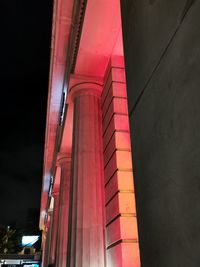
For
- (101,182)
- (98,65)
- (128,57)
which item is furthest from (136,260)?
(98,65)

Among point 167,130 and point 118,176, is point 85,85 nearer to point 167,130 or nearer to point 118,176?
point 118,176

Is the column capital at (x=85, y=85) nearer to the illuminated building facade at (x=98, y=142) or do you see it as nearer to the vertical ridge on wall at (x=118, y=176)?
the illuminated building facade at (x=98, y=142)

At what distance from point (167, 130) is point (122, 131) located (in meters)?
6.30

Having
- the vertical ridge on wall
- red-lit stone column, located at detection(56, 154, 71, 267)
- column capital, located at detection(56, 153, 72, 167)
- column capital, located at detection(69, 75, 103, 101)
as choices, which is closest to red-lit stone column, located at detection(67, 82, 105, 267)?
column capital, located at detection(69, 75, 103, 101)

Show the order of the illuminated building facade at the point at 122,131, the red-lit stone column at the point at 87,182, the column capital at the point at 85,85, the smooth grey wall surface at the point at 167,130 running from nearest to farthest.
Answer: the smooth grey wall surface at the point at 167,130 → the illuminated building facade at the point at 122,131 → the red-lit stone column at the point at 87,182 → the column capital at the point at 85,85

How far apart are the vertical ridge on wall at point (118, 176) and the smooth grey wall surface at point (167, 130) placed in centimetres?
463

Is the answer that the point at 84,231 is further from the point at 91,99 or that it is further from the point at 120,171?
the point at 91,99

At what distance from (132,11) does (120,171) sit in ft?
17.1

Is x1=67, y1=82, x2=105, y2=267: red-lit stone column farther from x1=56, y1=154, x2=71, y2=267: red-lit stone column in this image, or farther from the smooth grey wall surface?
x1=56, y1=154, x2=71, y2=267: red-lit stone column

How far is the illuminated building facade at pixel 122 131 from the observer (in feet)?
7.31

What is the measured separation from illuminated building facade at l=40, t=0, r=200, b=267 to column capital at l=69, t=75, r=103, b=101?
0.12 feet

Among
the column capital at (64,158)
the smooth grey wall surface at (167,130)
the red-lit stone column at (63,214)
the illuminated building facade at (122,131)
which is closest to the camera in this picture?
the smooth grey wall surface at (167,130)

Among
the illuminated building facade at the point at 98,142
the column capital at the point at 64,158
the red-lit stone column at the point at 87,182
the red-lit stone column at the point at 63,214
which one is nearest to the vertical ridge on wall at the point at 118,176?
the illuminated building facade at the point at 98,142

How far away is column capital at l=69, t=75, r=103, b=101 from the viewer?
34.4 feet
